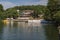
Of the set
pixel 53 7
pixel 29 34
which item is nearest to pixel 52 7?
pixel 53 7

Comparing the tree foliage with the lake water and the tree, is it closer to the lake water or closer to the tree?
the tree

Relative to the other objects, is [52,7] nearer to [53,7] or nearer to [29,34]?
[53,7]

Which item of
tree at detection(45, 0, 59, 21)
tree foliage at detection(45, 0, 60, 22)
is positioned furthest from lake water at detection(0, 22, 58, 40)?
tree at detection(45, 0, 59, 21)

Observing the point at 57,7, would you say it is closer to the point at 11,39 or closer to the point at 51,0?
the point at 51,0

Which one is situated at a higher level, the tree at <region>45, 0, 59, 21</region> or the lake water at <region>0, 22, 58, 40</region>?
the tree at <region>45, 0, 59, 21</region>

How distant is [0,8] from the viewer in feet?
320

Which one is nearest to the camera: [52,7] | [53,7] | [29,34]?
[29,34]

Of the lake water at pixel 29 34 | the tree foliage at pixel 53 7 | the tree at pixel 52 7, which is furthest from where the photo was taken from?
the tree at pixel 52 7

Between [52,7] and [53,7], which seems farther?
[52,7]

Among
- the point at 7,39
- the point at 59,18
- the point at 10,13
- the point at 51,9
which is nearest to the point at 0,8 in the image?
the point at 10,13

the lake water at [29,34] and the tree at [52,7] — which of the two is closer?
the lake water at [29,34]

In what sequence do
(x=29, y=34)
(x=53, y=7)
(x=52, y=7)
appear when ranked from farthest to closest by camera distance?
(x=52, y=7)
(x=53, y=7)
(x=29, y=34)

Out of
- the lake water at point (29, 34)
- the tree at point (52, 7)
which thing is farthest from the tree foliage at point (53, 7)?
the lake water at point (29, 34)

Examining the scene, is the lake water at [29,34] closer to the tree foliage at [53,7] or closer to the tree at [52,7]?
the tree foliage at [53,7]
